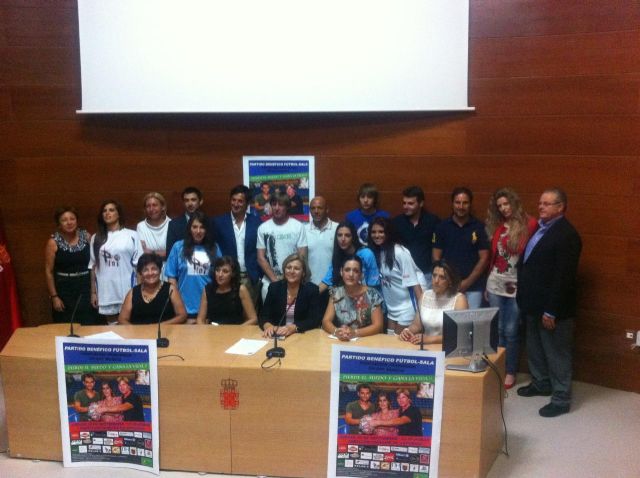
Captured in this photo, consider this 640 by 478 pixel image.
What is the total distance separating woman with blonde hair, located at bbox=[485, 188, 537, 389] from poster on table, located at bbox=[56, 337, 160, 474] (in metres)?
2.38

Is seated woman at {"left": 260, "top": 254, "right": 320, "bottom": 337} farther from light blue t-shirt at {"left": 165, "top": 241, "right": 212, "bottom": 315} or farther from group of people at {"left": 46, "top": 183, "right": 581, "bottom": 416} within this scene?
light blue t-shirt at {"left": 165, "top": 241, "right": 212, "bottom": 315}

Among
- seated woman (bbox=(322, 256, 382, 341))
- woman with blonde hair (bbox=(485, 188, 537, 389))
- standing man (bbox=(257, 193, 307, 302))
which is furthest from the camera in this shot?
standing man (bbox=(257, 193, 307, 302))

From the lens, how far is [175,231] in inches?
203

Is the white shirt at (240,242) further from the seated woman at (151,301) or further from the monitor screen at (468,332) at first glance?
the monitor screen at (468,332)

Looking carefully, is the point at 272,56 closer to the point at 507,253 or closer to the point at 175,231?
the point at 175,231

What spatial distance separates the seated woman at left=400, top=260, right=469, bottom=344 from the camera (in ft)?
13.2

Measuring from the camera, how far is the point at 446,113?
5.37m

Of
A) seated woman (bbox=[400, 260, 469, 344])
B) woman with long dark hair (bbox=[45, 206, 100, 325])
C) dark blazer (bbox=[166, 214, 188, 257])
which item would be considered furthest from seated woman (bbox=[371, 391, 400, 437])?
woman with long dark hair (bbox=[45, 206, 100, 325])

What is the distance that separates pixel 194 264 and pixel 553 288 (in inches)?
92.5

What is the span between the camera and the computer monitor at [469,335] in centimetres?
349

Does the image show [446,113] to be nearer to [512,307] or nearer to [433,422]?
[512,307]

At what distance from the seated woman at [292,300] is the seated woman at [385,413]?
92cm

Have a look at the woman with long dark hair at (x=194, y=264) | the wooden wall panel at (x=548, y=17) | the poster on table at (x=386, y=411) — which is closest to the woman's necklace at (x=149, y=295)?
the woman with long dark hair at (x=194, y=264)

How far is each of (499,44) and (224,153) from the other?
7.46 feet
